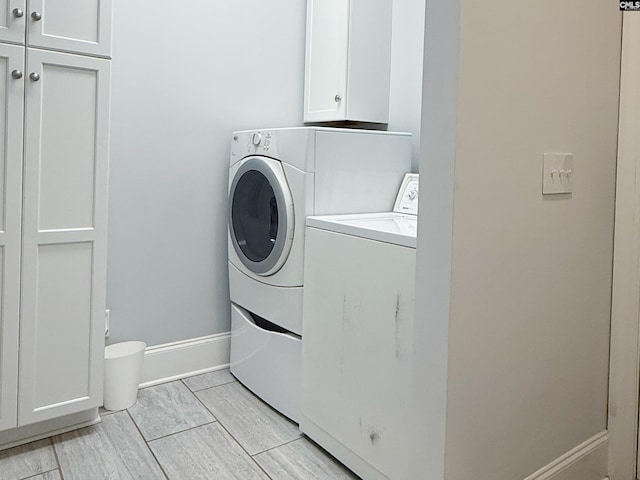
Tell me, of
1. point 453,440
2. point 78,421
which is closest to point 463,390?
point 453,440

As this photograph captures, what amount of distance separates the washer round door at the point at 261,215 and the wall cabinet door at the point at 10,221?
859 millimetres

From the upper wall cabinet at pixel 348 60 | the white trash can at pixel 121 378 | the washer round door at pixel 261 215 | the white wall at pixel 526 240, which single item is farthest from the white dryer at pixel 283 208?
the white wall at pixel 526 240

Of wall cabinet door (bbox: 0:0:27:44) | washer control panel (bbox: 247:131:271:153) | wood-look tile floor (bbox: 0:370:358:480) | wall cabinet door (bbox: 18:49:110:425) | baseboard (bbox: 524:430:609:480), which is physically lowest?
wood-look tile floor (bbox: 0:370:358:480)

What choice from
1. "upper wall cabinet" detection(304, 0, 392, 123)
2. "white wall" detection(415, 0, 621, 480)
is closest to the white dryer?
"upper wall cabinet" detection(304, 0, 392, 123)

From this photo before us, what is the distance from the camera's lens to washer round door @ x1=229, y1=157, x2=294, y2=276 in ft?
6.43

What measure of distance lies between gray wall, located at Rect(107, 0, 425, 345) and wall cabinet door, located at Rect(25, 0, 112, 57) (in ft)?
1.43

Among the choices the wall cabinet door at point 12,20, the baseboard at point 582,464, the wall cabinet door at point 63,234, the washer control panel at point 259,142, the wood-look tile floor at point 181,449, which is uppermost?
the wall cabinet door at point 12,20

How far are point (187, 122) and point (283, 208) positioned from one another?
2.53 ft

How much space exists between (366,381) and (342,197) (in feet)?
2.41

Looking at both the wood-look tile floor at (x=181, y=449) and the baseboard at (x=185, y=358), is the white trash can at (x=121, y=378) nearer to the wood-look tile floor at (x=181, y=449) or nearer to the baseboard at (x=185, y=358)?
the wood-look tile floor at (x=181, y=449)

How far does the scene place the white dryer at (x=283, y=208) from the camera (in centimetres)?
193

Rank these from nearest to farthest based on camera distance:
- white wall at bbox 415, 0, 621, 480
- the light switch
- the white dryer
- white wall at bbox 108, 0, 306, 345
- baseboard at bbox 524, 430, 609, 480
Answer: white wall at bbox 415, 0, 621, 480, the light switch, baseboard at bbox 524, 430, 609, 480, the white dryer, white wall at bbox 108, 0, 306, 345

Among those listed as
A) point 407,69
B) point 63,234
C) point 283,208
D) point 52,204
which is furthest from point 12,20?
point 407,69

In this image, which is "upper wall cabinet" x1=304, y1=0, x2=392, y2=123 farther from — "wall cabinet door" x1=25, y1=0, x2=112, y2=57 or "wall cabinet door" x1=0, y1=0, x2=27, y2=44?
"wall cabinet door" x1=0, y1=0, x2=27, y2=44
